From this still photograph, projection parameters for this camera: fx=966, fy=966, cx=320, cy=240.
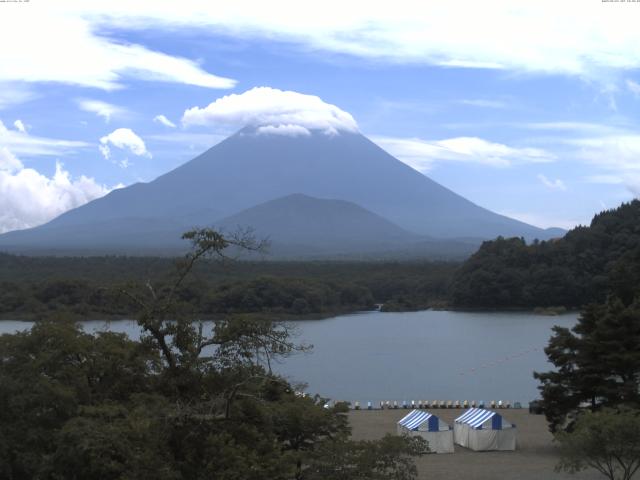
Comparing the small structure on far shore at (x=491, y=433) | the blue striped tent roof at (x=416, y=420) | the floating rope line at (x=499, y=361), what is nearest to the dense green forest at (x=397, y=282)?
the floating rope line at (x=499, y=361)

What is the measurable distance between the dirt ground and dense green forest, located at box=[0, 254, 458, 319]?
41.8ft

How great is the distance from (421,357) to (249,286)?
1364cm

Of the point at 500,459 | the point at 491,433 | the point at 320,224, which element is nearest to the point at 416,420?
the point at 491,433

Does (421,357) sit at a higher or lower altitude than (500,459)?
higher

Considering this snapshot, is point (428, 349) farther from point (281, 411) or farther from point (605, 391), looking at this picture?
point (281, 411)

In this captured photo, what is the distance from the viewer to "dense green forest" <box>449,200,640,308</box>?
145 feet

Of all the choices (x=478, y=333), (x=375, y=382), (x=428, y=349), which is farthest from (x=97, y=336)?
(x=478, y=333)

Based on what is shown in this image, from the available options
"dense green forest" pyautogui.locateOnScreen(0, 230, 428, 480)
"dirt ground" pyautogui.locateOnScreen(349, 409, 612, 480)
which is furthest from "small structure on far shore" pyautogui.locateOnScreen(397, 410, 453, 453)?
"dense green forest" pyautogui.locateOnScreen(0, 230, 428, 480)

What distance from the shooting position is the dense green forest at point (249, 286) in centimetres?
3838

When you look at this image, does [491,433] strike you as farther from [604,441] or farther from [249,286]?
[249,286]

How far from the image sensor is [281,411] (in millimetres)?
9453

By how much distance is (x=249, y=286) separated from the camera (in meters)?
40.1

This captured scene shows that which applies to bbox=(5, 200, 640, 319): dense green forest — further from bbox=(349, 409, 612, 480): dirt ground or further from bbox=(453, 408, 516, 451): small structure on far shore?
bbox=(453, 408, 516, 451): small structure on far shore

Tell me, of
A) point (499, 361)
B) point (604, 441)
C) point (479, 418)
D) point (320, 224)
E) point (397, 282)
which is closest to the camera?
point (604, 441)
